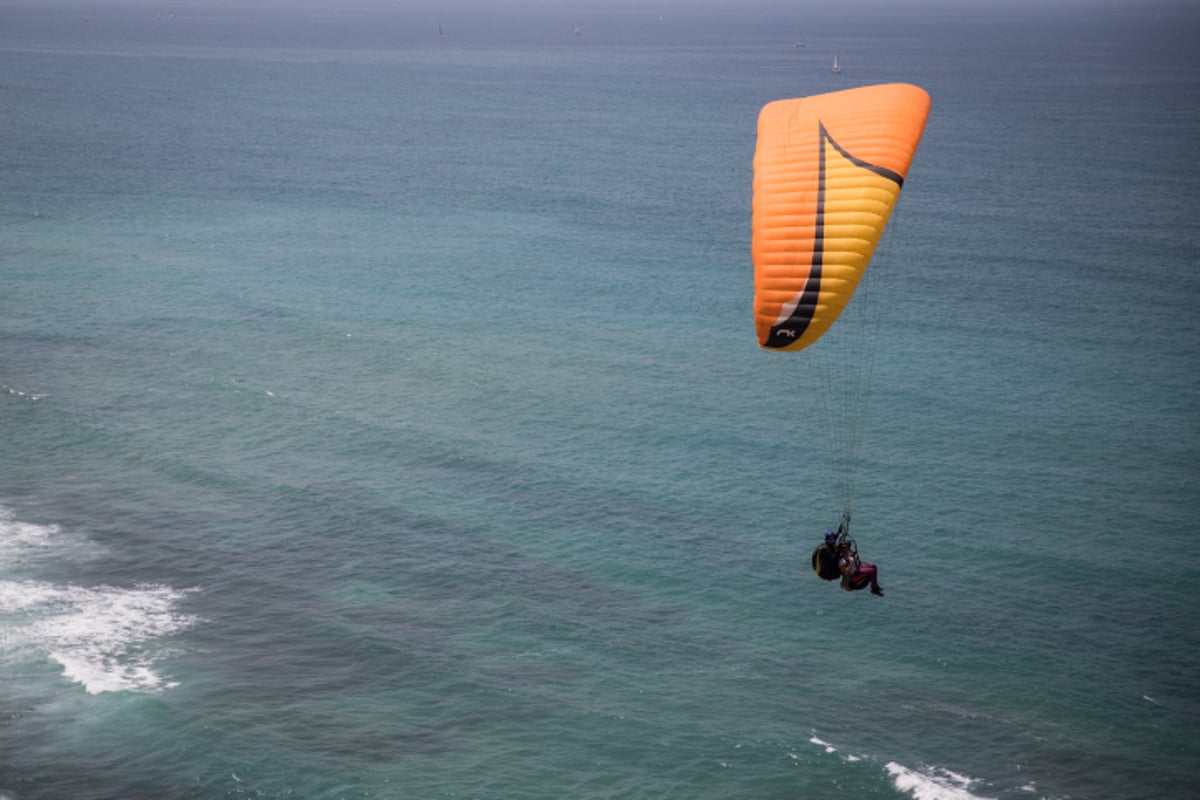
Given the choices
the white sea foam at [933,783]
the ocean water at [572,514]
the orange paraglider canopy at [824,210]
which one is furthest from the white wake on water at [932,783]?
Result: the orange paraglider canopy at [824,210]

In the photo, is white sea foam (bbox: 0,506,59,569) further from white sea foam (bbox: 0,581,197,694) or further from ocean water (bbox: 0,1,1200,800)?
white sea foam (bbox: 0,581,197,694)

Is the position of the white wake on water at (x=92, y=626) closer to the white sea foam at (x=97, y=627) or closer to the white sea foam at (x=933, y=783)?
the white sea foam at (x=97, y=627)

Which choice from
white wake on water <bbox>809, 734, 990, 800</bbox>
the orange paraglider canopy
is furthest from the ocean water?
the orange paraglider canopy

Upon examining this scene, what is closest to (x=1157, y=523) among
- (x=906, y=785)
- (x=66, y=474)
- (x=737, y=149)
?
(x=906, y=785)

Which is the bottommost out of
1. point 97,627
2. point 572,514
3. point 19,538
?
point 97,627

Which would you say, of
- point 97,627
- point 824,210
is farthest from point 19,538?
point 824,210

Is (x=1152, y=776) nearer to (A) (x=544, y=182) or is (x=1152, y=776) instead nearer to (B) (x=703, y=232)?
(B) (x=703, y=232)

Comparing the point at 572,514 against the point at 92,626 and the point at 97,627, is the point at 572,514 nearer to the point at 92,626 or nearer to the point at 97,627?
the point at 97,627
